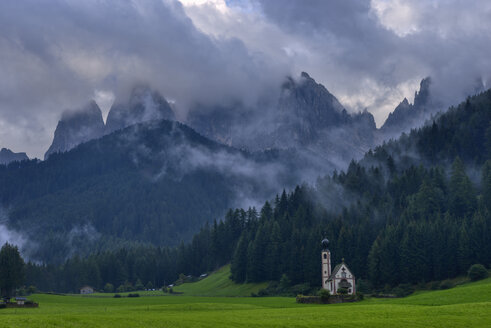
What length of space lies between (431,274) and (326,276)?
23.4 m

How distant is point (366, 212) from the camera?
15088cm

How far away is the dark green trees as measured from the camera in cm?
13550

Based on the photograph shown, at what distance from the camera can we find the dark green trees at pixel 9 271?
136 m

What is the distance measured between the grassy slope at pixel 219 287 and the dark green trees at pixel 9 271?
151 feet

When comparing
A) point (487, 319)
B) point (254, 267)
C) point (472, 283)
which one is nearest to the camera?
point (487, 319)

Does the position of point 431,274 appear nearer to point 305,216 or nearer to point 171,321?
point 305,216

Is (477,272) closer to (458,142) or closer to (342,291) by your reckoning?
(342,291)

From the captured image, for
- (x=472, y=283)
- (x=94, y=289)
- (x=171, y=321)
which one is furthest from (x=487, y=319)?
(x=94, y=289)

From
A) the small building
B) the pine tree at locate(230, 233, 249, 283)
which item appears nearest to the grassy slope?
the pine tree at locate(230, 233, 249, 283)

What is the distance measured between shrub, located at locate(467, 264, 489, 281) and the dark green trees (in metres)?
112

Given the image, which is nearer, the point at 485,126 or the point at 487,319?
the point at 487,319

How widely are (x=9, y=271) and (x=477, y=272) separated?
11431 cm

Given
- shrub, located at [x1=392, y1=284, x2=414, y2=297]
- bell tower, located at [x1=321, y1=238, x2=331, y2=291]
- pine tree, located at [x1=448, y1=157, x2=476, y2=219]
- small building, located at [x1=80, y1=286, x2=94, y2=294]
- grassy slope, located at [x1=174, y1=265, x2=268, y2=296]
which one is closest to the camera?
shrub, located at [x1=392, y1=284, x2=414, y2=297]

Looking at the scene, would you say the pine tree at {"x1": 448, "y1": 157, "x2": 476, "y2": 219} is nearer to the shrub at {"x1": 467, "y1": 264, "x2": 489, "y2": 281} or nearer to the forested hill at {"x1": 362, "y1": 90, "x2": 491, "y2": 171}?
the shrub at {"x1": 467, "y1": 264, "x2": 489, "y2": 281}
